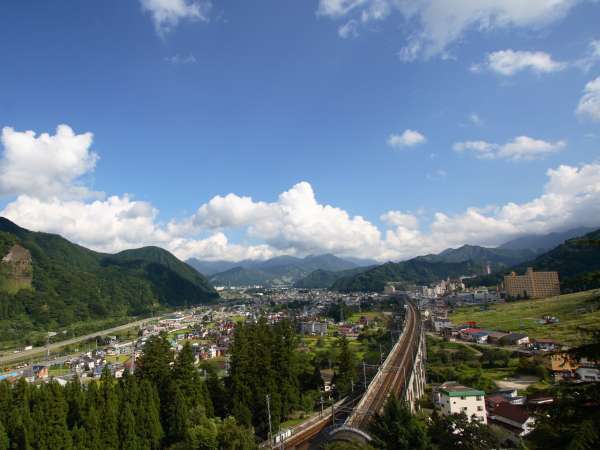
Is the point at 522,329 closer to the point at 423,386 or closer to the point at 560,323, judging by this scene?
the point at 560,323

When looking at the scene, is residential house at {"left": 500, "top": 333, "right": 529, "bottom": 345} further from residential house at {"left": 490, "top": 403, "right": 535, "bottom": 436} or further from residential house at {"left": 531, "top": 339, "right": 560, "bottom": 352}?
residential house at {"left": 490, "top": 403, "right": 535, "bottom": 436}

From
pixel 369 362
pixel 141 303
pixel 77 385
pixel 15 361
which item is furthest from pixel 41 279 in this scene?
pixel 77 385

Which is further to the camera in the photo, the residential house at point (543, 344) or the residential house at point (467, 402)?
the residential house at point (543, 344)

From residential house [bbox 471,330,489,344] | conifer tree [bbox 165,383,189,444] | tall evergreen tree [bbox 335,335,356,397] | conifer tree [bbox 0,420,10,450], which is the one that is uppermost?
conifer tree [bbox 0,420,10,450]

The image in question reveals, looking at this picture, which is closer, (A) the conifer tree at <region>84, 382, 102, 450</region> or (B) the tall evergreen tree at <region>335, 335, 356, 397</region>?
(A) the conifer tree at <region>84, 382, 102, 450</region>

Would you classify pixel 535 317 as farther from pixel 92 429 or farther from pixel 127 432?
pixel 92 429

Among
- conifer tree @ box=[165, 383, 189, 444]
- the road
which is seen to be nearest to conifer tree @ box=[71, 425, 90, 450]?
conifer tree @ box=[165, 383, 189, 444]

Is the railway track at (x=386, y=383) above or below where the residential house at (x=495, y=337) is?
above

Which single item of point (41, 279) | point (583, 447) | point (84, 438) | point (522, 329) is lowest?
point (522, 329)

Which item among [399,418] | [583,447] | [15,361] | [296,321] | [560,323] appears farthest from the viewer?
[296,321]

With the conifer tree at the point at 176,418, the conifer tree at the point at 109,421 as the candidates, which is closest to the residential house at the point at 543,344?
the conifer tree at the point at 176,418

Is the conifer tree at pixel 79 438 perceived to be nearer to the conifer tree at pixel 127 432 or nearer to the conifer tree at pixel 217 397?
A: the conifer tree at pixel 127 432
